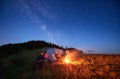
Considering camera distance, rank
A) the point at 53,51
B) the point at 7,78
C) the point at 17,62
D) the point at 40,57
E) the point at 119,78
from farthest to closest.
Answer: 1. the point at 53,51
2. the point at 17,62
3. the point at 40,57
4. the point at 7,78
5. the point at 119,78

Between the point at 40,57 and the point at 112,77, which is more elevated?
the point at 40,57

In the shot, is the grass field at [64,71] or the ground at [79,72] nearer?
the ground at [79,72]

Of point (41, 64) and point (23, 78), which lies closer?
point (23, 78)

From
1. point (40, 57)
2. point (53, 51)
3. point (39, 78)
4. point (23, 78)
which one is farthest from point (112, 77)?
point (53, 51)

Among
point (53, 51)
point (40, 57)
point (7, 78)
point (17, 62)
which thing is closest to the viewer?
point (7, 78)

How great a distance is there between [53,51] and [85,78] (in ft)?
112

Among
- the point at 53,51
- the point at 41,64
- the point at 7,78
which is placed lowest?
the point at 7,78

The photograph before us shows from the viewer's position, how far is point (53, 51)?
4559 centimetres

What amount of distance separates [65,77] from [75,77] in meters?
0.78

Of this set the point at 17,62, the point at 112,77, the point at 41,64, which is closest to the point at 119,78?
the point at 112,77

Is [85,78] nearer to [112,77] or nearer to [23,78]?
[112,77]

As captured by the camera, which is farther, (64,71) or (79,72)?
(64,71)

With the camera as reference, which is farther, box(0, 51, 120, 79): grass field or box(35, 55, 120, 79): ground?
box(0, 51, 120, 79): grass field

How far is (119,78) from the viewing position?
37.8 feet
